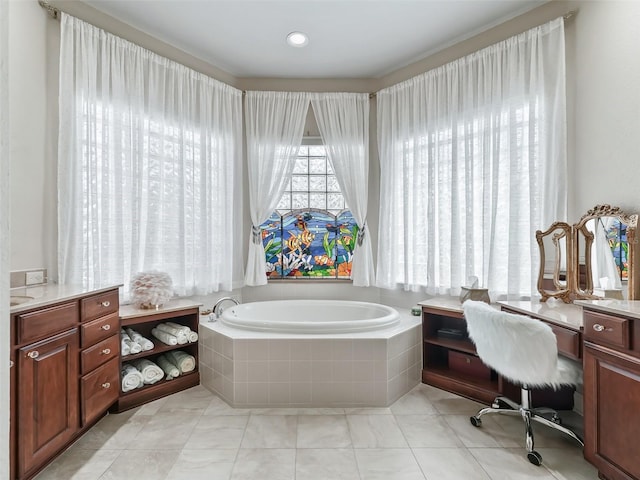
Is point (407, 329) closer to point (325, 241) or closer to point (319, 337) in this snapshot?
point (319, 337)

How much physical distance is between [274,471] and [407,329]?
55.5 inches

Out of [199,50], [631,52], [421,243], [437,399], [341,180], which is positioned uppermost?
[199,50]

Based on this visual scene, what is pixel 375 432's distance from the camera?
214 centimetres

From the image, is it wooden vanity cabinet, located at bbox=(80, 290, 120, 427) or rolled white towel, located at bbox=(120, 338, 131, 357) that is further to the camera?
rolled white towel, located at bbox=(120, 338, 131, 357)

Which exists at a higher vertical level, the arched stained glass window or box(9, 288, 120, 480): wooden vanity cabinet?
the arched stained glass window

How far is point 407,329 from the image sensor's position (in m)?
2.72

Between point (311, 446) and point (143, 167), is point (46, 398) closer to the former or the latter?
point (311, 446)

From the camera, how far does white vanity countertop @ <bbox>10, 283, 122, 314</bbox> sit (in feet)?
A: 5.42

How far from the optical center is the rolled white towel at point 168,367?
265 cm

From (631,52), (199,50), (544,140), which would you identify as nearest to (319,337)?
(544,140)

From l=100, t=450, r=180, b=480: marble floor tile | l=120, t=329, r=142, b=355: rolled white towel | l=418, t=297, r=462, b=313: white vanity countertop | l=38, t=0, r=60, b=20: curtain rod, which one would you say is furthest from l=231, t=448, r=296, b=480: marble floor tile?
l=38, t=0, r=60, b=20: curtain rod

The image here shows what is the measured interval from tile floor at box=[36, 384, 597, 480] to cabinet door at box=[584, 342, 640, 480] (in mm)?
186

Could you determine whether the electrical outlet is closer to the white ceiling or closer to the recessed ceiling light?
the white ceiling

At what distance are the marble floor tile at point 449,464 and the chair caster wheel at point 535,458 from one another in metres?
0.29
